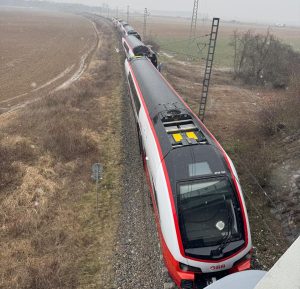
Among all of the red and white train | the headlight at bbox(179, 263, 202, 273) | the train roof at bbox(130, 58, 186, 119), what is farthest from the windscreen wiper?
the train roof at bbox(130, 58, 186, 119)

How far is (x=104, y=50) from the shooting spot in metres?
→ 46.6

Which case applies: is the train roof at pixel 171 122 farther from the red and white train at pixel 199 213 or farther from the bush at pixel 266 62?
the bush at pixel 266 62

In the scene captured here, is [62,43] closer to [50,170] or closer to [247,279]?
[50,170]

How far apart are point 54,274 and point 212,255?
16.3 ft

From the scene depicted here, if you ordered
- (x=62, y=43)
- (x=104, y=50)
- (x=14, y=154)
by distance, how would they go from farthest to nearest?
(x=62, y=43), (x=104, y=50), (x=14, y=154)

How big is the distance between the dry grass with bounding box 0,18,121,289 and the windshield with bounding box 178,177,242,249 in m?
3.39

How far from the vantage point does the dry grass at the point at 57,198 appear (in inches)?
388

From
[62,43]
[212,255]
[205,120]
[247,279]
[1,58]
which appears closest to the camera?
[247,279]

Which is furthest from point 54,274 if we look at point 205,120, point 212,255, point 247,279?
point 205,120

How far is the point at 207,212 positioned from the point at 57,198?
733cm

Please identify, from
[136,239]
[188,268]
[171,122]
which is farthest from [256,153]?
[188,268]

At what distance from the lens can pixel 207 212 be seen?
27.9ft

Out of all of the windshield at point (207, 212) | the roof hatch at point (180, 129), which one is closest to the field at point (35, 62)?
the roof hatch at point (180, 129)

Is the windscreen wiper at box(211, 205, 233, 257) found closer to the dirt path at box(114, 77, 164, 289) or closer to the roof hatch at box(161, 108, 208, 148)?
the dirt path at box(114, 77, 164, 289)
